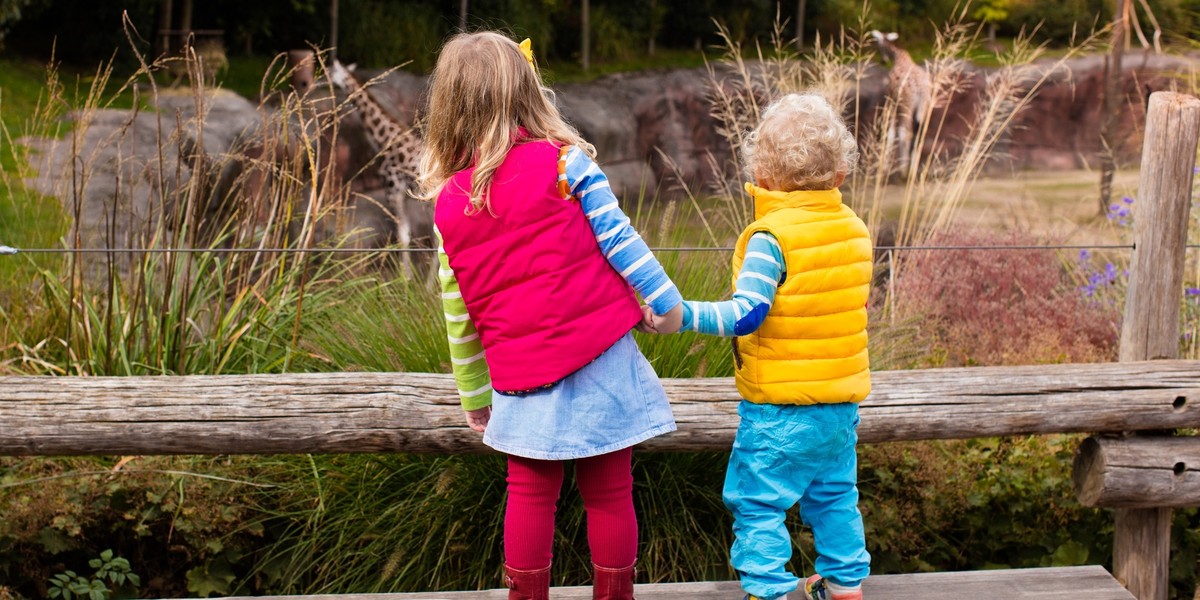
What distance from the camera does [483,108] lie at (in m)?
1.96

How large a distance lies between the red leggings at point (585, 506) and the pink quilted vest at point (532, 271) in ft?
0.64

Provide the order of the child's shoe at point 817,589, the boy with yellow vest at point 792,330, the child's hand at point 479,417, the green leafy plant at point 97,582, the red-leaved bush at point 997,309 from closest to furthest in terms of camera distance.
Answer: the boy with yellow vest at point 792,330
the child's hand at point 479,417
the child's shoe at point 817,589
the green leafy plant at point 97,582
the red-leaved bush at point 997,309

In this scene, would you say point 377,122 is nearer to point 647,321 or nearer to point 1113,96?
point 1113,96

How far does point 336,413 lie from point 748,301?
103 centimetres

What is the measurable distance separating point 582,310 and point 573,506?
3.58 ft

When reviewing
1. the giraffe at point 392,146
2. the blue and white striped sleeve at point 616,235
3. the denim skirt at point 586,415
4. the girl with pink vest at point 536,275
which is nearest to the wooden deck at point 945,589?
the girl with pink vest at point 536,275

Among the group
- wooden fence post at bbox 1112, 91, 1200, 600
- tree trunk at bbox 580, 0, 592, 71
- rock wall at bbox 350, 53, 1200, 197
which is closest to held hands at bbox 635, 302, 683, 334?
wooden fence post at bbox 1112, 91, 1200, 600

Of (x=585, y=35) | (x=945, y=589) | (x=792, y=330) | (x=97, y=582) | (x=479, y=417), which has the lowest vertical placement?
(x=97, y=582)

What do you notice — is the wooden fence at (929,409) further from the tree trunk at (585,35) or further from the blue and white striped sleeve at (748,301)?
the tree trunk at (585,35)

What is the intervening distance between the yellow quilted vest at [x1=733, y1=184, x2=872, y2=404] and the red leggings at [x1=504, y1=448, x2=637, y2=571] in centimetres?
31

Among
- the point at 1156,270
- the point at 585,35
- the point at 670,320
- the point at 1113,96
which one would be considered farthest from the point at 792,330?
the point at 585,35

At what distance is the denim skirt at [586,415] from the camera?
2029mm

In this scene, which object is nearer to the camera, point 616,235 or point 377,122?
point 616,235

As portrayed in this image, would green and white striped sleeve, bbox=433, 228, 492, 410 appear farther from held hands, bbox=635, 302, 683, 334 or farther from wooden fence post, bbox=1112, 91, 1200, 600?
wooden fence post, bbox=1112, 91, 1200, 600
